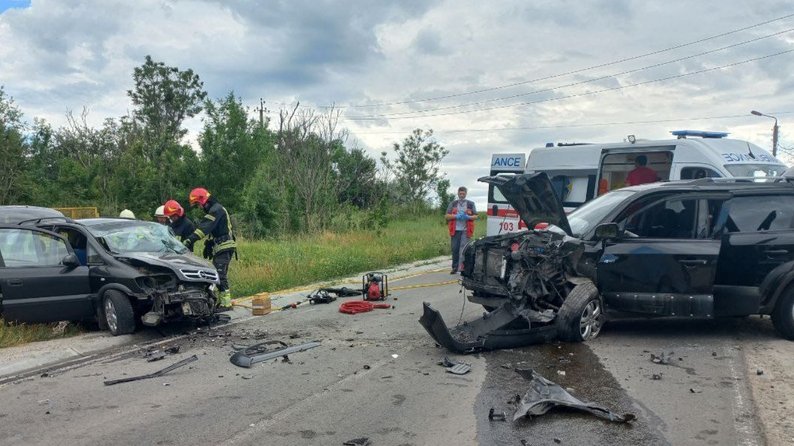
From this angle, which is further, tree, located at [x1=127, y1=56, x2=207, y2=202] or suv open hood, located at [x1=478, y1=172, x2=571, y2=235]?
tree, located at [x1=127, y1=56, x2=207, y2=202]

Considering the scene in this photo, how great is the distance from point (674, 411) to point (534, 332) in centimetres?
216

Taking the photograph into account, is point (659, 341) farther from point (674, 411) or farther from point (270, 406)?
point (270, 406)

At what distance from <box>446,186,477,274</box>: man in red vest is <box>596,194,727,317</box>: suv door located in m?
6.23

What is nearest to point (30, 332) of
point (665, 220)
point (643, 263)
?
point (643, 263)

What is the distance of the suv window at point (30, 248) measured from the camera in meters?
7.89

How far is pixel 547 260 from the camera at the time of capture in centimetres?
714

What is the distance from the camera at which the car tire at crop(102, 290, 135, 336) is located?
7.89 metres

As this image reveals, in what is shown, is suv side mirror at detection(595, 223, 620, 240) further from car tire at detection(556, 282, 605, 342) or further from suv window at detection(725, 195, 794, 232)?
suv window at detection(725, 195, 794, 232)

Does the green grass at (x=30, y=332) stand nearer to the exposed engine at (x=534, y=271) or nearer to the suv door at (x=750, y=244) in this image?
the exposed engine at (x=534, y=271)

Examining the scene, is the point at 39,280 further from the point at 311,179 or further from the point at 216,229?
the point at 311,179

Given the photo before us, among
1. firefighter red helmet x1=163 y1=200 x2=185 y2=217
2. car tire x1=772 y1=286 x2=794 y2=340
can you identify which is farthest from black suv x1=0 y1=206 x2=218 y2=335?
car tire x1=772 y1=286 x2=794 y2=340

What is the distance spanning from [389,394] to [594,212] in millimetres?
3823

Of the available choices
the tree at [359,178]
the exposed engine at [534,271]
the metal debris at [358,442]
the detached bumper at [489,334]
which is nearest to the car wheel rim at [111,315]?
the detached bumper at [489,334]

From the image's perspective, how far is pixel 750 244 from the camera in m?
7.22
